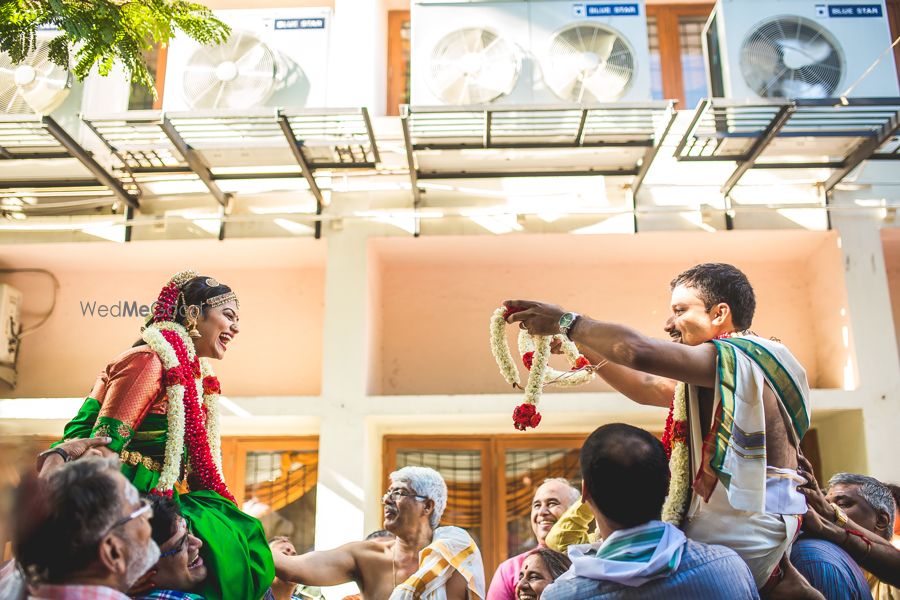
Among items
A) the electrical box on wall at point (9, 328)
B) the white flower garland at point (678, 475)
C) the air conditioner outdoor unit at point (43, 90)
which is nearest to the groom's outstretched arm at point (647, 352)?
the white flower garland at point (678, 475)

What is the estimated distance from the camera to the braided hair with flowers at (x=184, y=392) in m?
3.55

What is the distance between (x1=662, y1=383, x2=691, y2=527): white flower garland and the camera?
3.21 metres

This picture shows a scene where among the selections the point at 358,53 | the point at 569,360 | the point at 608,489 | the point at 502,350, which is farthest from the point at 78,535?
the point at 358,53

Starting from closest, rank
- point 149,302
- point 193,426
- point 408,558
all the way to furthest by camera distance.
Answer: point 193,426 → point 408,558 → point 149,302

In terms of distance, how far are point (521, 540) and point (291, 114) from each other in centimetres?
416

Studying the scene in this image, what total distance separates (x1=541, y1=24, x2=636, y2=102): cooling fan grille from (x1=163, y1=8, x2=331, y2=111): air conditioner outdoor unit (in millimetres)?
1847

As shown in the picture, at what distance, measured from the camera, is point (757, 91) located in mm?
7027

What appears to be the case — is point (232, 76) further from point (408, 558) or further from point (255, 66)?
point (408, 558)

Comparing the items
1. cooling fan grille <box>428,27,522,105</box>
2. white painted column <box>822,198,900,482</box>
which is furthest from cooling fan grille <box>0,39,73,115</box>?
white painted column <box>822,198,900,482</box>

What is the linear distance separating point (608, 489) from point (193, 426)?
178cm

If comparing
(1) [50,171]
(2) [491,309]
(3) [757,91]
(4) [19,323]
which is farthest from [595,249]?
(4) [19,323]

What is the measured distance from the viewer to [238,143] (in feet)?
23.5

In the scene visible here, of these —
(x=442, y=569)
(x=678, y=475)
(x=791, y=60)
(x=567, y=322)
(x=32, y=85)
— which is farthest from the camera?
(x=32, y=85)

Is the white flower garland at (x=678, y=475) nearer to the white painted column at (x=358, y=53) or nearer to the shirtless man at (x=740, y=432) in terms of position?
the shirtless man at (x=740, y=432)
